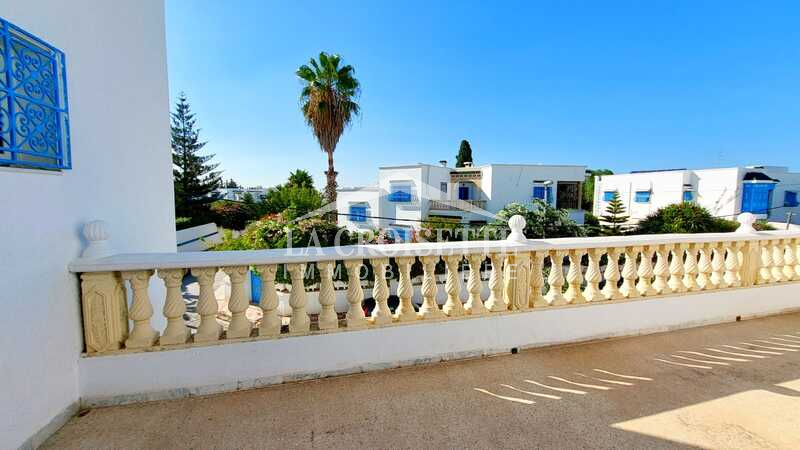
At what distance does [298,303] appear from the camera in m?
1.88

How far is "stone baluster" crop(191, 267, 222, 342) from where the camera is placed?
5.67 ft

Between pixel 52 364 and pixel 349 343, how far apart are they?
4.51 ft

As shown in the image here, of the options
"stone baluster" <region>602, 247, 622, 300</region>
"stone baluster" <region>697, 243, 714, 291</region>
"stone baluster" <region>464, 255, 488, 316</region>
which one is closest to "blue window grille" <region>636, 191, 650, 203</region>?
"stone baluster" <region>697, 243, 714, 291</region>

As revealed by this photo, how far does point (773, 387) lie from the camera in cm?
181

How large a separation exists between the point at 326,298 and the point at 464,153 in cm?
2675

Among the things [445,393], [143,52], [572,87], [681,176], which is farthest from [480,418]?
[681,176]

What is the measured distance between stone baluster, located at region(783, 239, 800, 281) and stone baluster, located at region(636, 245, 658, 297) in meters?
1.72

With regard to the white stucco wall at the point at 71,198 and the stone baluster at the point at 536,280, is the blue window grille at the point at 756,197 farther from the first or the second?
the white stucco wall at the point at 71,198

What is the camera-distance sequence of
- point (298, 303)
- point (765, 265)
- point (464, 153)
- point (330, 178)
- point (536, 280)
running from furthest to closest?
1. point (464, 153)
2. point (330, 178)
3. point (765, 265)
4. point (536, 280)
5. point (298, 303)

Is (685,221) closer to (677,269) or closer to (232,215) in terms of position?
(677,269)

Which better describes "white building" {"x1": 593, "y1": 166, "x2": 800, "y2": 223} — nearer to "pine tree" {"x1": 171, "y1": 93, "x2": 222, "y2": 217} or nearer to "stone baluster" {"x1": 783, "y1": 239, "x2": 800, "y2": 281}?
"stone baluster" {"x1": 783, "y1": 239, "x2": 800, "y2": 281}

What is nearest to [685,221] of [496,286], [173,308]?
[496,286]

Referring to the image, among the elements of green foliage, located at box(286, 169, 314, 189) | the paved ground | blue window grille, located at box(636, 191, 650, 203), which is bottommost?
the paved ground

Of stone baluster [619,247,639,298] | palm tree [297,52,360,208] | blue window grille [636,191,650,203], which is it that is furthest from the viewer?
blue window grille [636,191,650,203]
